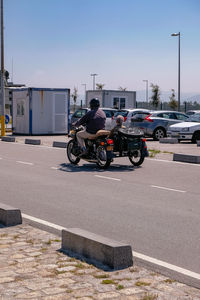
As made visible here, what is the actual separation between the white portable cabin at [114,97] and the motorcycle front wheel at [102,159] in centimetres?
2306

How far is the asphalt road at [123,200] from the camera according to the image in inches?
250

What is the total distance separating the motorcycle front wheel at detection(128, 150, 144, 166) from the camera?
572 inches

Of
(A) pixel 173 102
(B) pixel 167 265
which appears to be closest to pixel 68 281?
(B) pixel 167 265

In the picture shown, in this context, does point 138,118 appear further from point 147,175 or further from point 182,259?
point 182,259

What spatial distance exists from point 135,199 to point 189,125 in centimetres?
1582

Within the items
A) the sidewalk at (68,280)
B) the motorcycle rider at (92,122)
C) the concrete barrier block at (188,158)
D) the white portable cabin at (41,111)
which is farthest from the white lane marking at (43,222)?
the white portable cabin at (41,111)

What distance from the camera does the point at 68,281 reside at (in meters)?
4.63

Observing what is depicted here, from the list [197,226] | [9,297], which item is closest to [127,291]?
[9,297]

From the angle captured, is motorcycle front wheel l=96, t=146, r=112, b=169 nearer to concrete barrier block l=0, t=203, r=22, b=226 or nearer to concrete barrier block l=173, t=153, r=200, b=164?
concrete barrier block l=173, t=153, r=200, b=164

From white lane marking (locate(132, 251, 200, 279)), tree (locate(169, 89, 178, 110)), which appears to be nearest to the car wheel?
white lane marking (locate(132, 251, 200, 279))

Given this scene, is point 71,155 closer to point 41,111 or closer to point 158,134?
point 158,134

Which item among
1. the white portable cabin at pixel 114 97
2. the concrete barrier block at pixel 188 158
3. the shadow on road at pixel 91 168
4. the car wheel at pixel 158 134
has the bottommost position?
the shadow on road at pixel 91 168

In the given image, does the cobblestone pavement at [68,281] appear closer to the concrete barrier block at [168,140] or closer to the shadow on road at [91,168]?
the shadow on road at [91,168]

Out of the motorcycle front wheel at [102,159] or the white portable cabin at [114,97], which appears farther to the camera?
the white portable cabin at [114,97]
